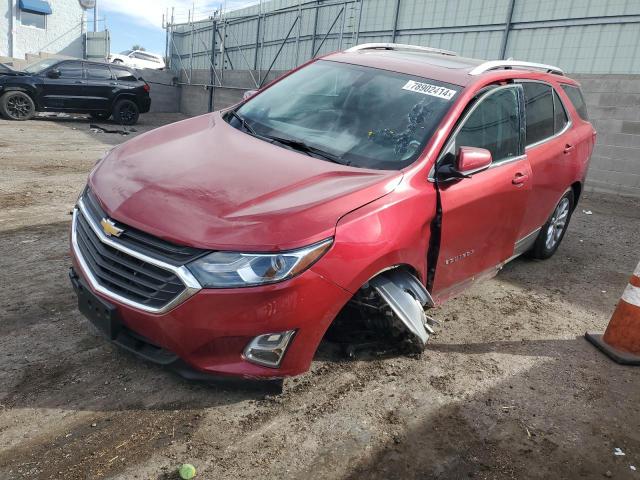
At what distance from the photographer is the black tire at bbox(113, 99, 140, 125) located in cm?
1530

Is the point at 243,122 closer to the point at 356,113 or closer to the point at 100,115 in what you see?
the point at 356,113

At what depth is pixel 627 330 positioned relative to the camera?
368 cm

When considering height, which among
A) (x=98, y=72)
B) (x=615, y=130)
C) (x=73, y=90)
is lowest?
(x=73, y=90)

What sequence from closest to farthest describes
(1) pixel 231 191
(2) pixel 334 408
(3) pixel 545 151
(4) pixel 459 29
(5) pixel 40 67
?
1. (1) pixel 231 191
2. (2) pixel 334 408
3. (3) pixel 545 151
4. (4) pixel 459 29
5. (5) pixel 40 67

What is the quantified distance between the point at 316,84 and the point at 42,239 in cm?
294

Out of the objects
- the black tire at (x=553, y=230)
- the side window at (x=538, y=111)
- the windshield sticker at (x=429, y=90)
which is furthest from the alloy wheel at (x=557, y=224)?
the windshield sticker at (x=429, y=90)

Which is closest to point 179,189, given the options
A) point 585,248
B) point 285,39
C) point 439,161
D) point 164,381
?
point 164,381

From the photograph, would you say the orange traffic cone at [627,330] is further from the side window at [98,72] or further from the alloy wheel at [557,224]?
the side window at [98,72]

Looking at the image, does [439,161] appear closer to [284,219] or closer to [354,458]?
[284,219]

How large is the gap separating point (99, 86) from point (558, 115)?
13.5m

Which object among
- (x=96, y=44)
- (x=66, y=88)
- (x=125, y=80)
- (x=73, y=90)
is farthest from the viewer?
(x=96, y=44)

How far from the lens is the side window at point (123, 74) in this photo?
15.3m

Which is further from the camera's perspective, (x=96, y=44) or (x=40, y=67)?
(x=96, y=44)

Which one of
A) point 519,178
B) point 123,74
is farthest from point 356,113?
point 123,74
